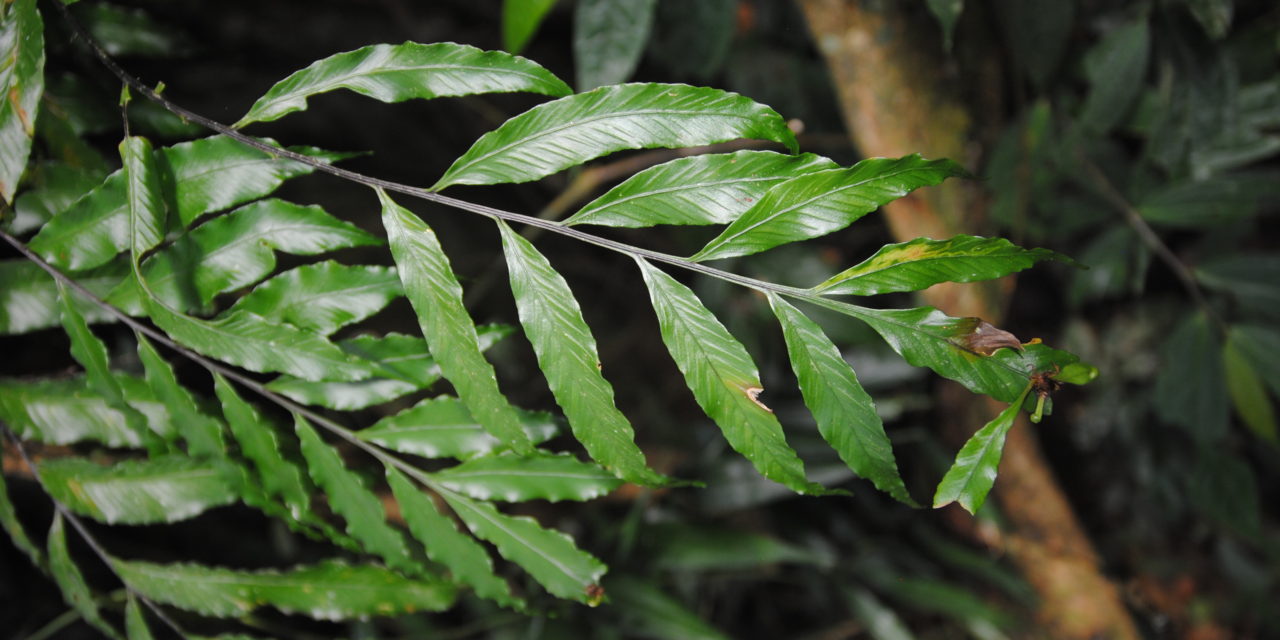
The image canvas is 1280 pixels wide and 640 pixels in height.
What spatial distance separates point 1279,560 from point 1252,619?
17 centimetres

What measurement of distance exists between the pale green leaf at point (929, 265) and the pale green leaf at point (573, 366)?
0.51 feet

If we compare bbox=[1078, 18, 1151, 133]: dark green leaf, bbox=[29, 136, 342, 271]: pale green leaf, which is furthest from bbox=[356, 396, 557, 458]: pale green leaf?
bbox=[1078, 18, 1151, 133]: dark green leaf

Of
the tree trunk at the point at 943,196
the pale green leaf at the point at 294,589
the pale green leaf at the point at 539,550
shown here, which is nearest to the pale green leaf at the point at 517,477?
the pale green leaf at the point at 539,550

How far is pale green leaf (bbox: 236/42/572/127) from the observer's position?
500 millimetres

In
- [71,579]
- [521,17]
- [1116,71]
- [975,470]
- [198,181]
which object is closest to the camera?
[975,470]

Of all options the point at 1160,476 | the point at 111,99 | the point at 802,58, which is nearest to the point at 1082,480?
the point at 1160,476

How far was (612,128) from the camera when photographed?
0.48 metres

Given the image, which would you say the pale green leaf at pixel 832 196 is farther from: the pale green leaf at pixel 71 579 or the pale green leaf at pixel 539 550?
the pale green leaf at pixel 71 579

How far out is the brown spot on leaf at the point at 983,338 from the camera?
452mm

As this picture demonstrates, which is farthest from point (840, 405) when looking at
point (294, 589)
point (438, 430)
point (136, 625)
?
point (136, 625)

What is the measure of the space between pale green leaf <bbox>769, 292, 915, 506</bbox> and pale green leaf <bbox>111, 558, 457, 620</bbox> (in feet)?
1.43

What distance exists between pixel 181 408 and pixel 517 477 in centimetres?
27

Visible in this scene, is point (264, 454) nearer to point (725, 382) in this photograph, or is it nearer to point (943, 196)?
point (725, 382)

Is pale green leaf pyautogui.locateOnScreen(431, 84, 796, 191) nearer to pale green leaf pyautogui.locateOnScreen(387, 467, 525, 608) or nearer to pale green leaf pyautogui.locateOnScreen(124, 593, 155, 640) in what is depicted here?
pale green leaf pyautogui.locateOnScreen(387, 467, 525, 608)
